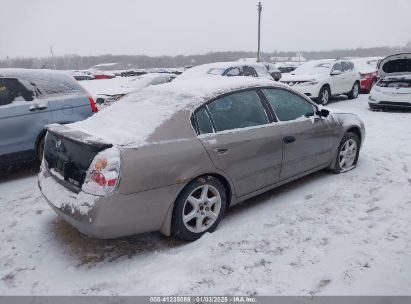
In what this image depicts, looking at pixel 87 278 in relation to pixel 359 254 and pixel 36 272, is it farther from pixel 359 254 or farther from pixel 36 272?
pixel 359 254

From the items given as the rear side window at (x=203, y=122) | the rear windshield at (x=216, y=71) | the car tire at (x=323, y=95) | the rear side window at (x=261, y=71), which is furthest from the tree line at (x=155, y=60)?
the rear side window at (x=203, y=122)

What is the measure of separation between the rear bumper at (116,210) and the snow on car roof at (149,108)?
479 mm

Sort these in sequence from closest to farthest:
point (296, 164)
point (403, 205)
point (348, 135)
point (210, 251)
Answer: point (210, 251)
point (403, 205)
point (296, 164)
point (348, 135)

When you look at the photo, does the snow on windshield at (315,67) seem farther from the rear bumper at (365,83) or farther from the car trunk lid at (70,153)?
the car trunk lid at (70,153)

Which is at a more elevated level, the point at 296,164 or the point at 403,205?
the point at 296,164

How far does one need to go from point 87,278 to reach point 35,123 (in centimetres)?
332

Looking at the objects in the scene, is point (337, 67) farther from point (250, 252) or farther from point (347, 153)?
point (250, 252)

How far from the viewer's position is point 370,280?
2877 mm

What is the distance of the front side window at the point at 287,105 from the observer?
4.29 meters

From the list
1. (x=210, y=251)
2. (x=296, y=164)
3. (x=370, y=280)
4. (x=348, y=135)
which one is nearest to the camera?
(x=370, y=280)

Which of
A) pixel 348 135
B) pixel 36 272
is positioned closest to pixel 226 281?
pixel 36 272

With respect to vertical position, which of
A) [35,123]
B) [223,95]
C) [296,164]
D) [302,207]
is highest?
[223,95]

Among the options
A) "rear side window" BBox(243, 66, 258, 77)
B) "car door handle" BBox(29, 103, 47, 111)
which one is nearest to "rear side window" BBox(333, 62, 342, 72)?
A: "rear side window" BBox(243, 66, 258, 77)

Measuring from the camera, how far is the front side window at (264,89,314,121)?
14.1ft
